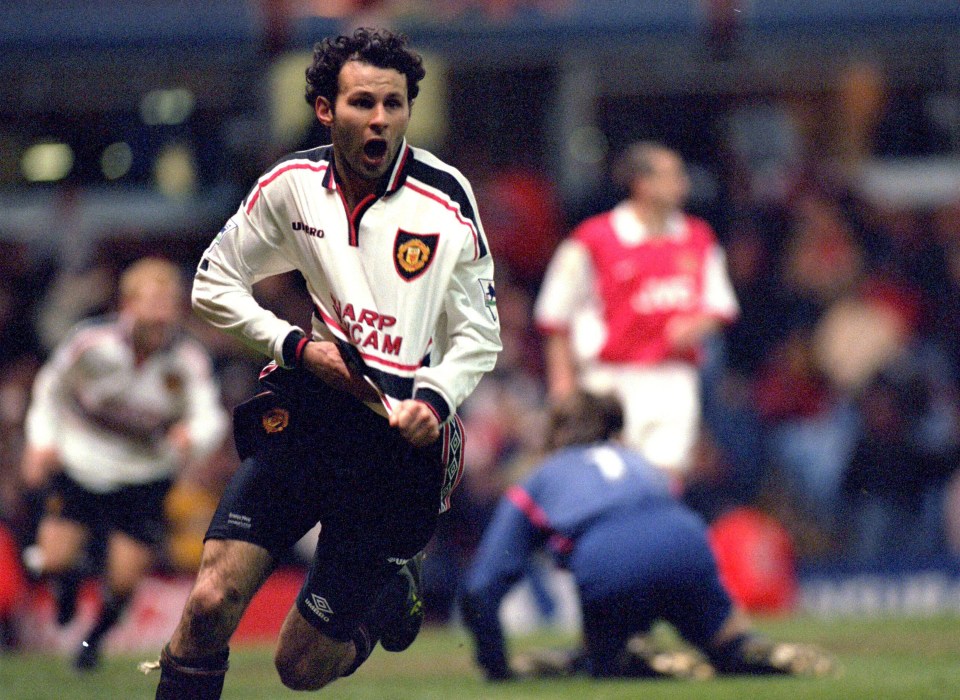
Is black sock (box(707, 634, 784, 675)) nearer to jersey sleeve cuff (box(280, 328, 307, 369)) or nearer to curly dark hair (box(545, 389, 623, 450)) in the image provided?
curly dark hair (box(545, 389, 623, 450))

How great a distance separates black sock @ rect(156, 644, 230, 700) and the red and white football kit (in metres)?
4.90

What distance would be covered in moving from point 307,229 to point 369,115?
1.38ft

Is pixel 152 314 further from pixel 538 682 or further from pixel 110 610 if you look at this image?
pixel 538 682

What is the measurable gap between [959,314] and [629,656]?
288 inches

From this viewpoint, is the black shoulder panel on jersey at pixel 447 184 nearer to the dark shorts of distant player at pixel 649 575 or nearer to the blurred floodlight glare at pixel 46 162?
the dark shorts of distant player at pixel 649 575

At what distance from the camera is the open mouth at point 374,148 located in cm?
539

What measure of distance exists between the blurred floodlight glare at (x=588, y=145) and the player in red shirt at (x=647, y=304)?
6195 millimetres

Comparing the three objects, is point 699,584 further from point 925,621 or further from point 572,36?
point 572,36

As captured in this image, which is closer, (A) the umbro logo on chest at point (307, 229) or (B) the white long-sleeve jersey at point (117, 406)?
(A) the umbro logo on chest at point (307, 229)

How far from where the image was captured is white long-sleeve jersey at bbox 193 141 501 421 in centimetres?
547

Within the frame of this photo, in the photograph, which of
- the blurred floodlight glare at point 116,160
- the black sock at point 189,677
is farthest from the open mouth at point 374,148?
the blurred floodlight glare at point 116,160

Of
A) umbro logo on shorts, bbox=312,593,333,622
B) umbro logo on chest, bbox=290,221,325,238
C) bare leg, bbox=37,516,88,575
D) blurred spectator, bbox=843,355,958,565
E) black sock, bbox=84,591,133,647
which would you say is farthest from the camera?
blurred spectator, bbox=843,355,958,565

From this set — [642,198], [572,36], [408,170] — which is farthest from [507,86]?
[408,170]

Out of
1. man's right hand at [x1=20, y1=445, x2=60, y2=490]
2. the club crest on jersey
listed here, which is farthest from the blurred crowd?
the club crest on jersey
